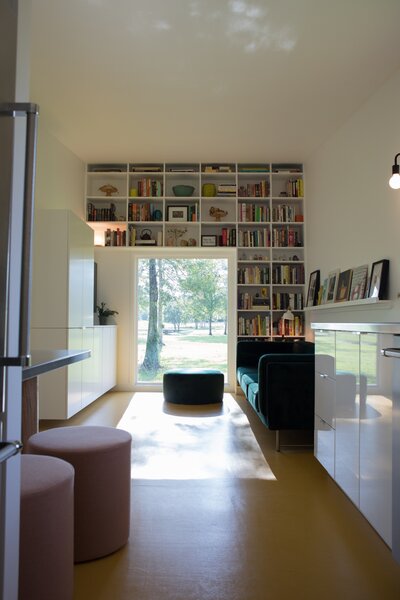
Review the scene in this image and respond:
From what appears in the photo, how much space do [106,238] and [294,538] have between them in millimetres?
5023

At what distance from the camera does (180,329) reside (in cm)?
666

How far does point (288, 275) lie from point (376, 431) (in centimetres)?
459

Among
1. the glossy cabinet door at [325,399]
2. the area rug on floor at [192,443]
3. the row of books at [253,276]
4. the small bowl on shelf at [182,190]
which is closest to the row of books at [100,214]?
the small bowl on shelf at [182,190]

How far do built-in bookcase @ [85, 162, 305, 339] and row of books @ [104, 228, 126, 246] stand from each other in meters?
0.01

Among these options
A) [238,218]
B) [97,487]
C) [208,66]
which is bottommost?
[97,487]

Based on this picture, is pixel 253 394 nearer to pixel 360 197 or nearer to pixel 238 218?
pixel 360 197

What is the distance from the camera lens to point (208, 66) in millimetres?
3730

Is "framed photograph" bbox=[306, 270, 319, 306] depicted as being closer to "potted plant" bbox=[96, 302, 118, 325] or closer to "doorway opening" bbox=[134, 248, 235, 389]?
"doorway opening" bbox=[134, 248, 235, 389]

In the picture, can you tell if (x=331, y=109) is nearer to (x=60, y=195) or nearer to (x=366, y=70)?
(x=366, y=70)

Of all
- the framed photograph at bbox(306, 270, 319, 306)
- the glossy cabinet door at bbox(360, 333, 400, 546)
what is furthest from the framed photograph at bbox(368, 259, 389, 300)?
the glossy cabinet door at bbox(360, 333, 400, 546)

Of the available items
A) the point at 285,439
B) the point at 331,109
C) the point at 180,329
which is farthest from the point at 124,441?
the point at 180,329

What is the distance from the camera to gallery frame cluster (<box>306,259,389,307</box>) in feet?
12.5

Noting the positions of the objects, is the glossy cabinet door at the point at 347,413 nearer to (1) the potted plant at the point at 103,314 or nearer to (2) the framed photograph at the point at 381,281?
(2) the framed photograph at the point at 381,281

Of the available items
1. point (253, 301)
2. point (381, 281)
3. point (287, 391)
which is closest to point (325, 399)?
point (287, 391)
